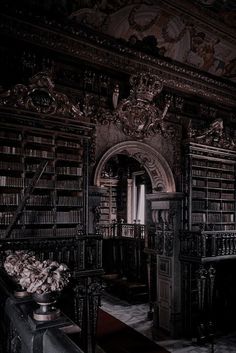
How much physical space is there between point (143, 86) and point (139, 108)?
412mm

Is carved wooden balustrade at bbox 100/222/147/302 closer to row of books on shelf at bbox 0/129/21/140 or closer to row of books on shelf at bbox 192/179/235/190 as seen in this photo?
A: row of books on shelf at bbox 192/179/235/190

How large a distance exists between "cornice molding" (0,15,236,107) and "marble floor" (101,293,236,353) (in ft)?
17.1

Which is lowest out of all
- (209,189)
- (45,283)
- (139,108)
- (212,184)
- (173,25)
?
(45,283)

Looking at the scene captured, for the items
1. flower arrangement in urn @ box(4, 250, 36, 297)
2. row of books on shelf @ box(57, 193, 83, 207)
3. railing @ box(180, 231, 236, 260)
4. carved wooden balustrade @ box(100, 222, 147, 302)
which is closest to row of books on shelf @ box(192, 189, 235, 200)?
railing @ box(180, 231, 236, 260)

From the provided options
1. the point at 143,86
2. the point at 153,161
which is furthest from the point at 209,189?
the point at 143,86

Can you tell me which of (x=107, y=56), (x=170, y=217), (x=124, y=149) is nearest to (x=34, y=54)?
(x=107, y=56)

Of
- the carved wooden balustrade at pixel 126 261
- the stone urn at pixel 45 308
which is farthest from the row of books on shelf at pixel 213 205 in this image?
the stone urn at pixel 45 308

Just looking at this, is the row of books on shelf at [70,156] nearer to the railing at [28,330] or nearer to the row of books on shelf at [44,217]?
the row of books on shelf at [44,217]

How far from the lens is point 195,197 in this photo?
6750mm

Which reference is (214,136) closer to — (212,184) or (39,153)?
(212,184)

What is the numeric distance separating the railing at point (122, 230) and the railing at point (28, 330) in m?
6.69

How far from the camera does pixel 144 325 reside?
681 cm

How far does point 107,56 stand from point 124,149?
5.84ft

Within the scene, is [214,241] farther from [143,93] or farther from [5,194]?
[5,194]
